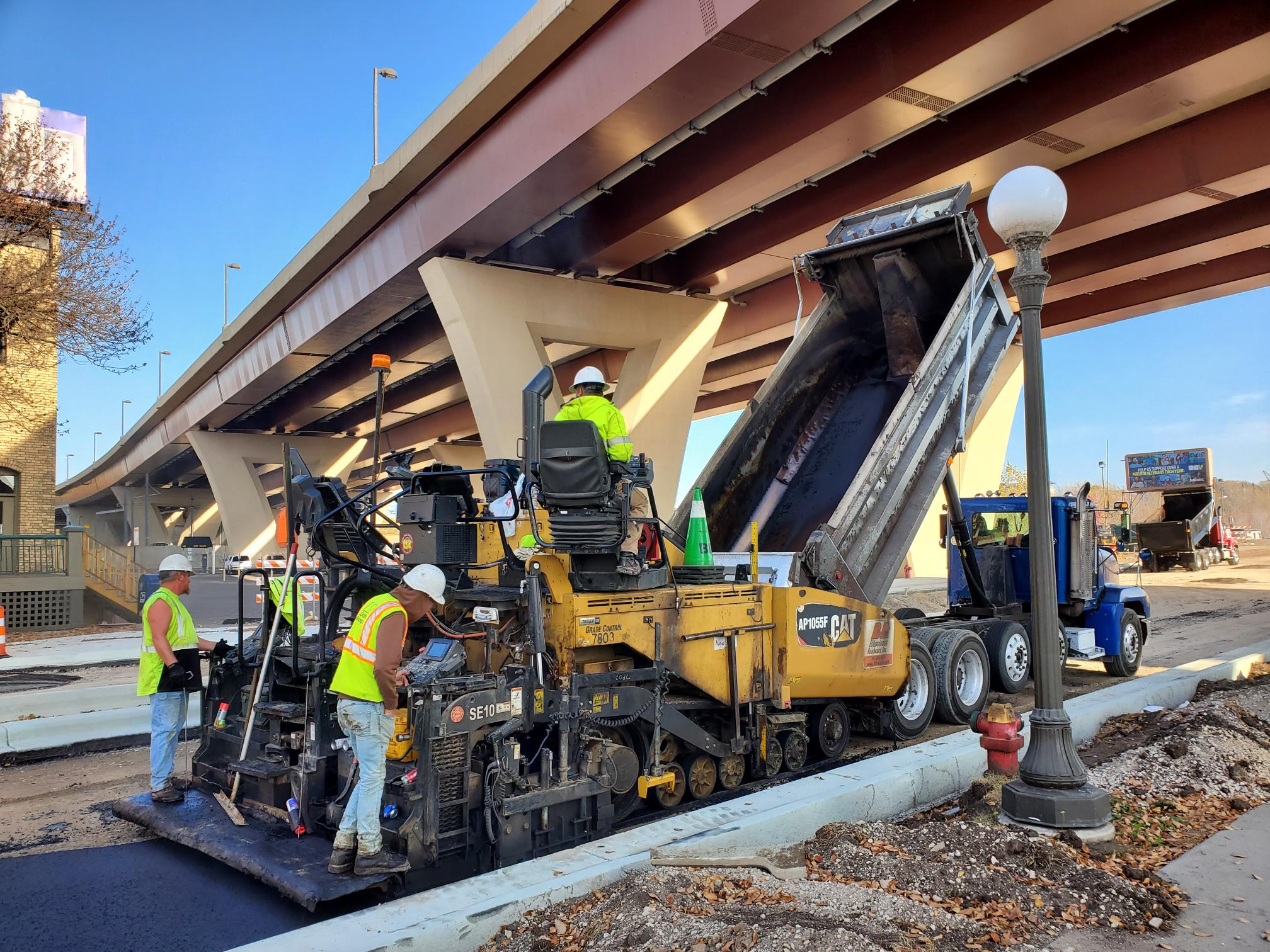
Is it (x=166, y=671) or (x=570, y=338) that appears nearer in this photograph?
(x=166, y=671)

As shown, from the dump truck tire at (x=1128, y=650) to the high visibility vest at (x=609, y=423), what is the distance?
8.27 meters

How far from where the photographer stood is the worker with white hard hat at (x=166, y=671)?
20.0 ft

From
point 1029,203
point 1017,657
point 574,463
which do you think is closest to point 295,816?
point 574,463

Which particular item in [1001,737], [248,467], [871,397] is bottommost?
[1001,737]

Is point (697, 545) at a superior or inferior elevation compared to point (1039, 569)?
superior

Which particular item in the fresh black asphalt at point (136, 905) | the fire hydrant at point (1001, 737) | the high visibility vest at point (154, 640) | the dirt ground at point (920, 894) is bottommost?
the fresh black asphalt at point (136, 905)

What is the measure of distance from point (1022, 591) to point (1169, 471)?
86.6ft

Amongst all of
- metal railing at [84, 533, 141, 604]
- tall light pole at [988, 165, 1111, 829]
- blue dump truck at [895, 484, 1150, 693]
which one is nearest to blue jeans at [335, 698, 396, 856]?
tall light pole at [988, 165, 1111, 829]

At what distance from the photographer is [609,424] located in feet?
18.6

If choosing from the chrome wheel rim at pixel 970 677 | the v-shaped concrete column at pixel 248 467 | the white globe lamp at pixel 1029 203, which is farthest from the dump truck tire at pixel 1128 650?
the v-shaped concrete column at pixel 248 467

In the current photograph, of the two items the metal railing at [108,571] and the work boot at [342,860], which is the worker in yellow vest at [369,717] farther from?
the metal railing at [108,571]

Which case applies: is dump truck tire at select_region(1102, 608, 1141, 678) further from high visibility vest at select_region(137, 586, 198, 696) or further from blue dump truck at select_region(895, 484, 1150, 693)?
high visibility vest at select_region(137, 586, 198, 696)

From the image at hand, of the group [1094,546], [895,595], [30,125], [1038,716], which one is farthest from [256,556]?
[1038,716]

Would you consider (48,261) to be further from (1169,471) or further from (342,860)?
(1169,471)
